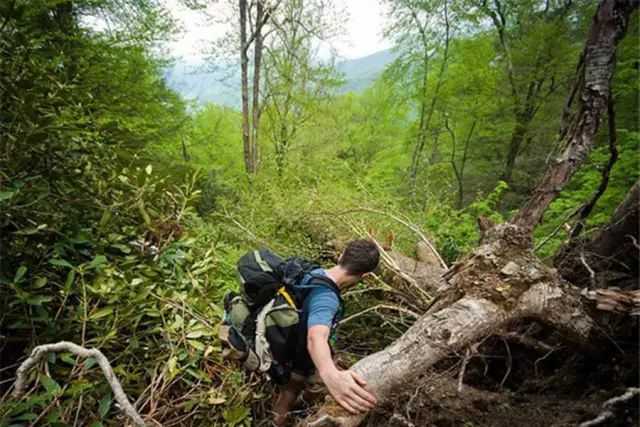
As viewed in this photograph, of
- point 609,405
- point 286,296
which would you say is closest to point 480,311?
point 609,405

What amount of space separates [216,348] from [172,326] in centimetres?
35

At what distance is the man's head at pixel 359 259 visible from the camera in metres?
1.90

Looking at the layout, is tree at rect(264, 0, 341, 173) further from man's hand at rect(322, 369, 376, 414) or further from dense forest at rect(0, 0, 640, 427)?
man's hand at rect(322, 369, 376, 414)

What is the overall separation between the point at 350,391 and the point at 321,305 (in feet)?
1.51

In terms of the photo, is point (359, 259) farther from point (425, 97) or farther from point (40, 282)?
point (425, 97)

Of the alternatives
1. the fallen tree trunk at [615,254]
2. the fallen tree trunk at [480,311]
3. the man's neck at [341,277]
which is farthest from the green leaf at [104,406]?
the fallen tree trunk at [615,254]

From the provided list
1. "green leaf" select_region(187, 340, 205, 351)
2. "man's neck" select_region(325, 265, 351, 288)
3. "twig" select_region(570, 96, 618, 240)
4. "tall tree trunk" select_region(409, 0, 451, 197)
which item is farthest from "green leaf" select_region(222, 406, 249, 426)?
"tall tree trunk" select_region(409, 0, 451, 197)

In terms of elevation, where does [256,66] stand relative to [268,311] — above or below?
above

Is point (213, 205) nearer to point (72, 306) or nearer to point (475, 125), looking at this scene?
point (72, 306)

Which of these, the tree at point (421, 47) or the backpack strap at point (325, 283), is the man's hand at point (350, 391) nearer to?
the backpack strap at point (325, 283)

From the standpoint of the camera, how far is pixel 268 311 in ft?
6.26

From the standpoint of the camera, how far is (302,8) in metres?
A: 9.72

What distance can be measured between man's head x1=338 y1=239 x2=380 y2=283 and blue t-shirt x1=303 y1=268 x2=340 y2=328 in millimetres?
158

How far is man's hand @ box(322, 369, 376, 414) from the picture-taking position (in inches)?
51.1
